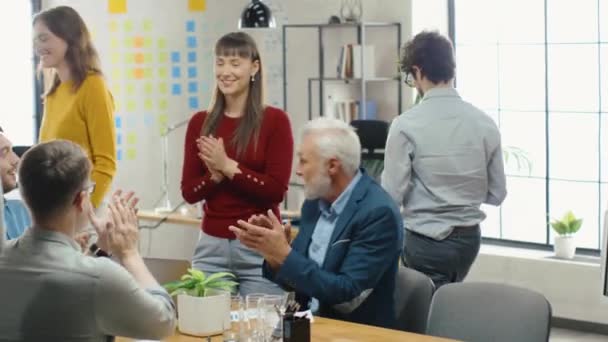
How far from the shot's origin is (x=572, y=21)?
271 inches

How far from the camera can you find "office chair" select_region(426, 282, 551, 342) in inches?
131

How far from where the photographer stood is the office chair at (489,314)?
11.0ft

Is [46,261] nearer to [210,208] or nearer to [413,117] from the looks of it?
[210,208]

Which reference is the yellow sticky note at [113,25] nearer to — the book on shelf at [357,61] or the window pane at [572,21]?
the book on shelf at [357,61]

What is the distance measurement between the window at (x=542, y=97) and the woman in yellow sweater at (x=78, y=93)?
387 cm

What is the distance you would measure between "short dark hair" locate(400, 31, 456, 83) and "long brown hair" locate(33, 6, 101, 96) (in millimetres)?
1352

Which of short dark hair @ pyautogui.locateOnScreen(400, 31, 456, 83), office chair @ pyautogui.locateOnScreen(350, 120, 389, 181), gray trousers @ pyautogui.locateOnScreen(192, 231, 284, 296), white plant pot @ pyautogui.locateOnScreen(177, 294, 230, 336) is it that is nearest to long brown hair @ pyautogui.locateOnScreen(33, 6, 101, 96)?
gray trousers @ pyautogui.locateOnScreen(192, 231, 284, 296)

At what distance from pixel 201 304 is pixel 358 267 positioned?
59 centimetres

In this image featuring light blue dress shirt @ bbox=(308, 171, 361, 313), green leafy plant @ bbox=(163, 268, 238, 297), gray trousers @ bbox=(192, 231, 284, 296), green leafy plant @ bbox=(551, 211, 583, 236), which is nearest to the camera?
green leafy plant @ bbox=(163, 268, 238, 297)

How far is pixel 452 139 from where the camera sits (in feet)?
14.0

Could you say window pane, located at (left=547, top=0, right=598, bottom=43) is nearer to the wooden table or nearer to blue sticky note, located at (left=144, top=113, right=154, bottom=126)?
blue sticky note, located at (left=144, top=113, right=154, bottom=126)

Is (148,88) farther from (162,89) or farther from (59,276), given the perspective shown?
(59,276)

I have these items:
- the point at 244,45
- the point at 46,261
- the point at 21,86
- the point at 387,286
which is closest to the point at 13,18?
the point at 21,86

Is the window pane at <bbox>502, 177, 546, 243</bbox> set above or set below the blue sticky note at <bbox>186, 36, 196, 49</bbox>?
below
